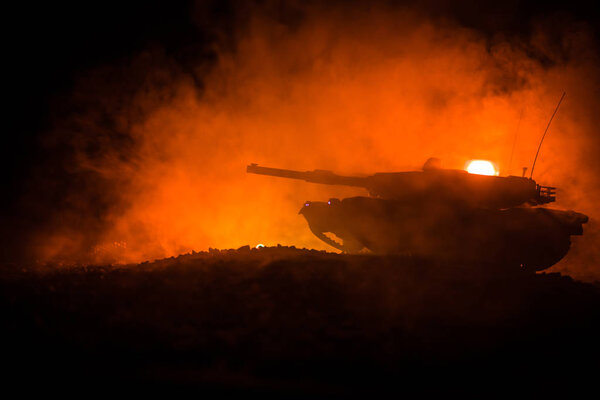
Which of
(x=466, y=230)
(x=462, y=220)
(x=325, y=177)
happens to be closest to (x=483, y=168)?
(x=462, y=220)

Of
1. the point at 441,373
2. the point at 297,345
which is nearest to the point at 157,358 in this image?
the point at 297,345

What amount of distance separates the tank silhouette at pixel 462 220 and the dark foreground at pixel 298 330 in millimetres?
1474

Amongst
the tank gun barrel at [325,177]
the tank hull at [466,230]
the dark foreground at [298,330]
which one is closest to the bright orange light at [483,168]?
the tank hull at [466,230]

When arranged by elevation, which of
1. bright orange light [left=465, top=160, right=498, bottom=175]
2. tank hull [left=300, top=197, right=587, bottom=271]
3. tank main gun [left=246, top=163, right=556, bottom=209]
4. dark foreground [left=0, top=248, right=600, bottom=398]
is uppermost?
bright orange light [left=465, top=160, right=498, bottom=175]

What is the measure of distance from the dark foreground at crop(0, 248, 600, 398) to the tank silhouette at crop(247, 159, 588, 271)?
1.47m

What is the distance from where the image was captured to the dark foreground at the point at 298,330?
3.50 metres

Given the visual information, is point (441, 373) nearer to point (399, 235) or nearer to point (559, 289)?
point (559, 289)

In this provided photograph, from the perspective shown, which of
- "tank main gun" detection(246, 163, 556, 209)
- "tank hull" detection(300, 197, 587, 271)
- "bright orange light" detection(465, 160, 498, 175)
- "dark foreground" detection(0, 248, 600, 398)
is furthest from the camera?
"bright orange light" detection(465, 160, 498, 175)

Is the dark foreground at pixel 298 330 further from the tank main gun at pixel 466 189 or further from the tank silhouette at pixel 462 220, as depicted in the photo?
the tank main gun at pixel 466 189

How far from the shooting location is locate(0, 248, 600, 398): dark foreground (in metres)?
3.50

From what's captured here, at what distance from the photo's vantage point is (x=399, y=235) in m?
7.77

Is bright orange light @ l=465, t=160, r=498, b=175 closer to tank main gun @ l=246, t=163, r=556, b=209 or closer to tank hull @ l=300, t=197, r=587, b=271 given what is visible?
tank main gun @ l=246, t=163, r=556, b=209

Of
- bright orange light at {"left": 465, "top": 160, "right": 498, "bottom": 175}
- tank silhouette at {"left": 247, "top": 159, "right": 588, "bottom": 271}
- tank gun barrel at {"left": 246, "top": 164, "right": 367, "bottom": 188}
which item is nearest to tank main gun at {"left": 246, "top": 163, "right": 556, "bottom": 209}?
tank silhouette at {"left": 247, "top": 159, "right": 588, "bottom": 271}

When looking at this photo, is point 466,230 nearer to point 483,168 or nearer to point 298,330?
point 483,168
